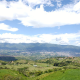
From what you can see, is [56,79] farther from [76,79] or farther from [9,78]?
[9,78]

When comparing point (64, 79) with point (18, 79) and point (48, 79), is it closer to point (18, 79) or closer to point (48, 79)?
point (48, 79)

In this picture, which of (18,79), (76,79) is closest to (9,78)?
(18,79)

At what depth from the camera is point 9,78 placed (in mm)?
54031

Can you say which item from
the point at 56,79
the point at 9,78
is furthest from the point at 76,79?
the point at 9,78

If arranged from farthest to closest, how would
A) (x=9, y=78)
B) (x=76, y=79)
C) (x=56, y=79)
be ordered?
(x=9, y=78), (x=56, y=79), (x=76, y=79)

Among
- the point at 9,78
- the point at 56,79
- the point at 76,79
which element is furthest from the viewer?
the point at 9,78

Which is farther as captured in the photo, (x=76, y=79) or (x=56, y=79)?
(x=56, y=79)

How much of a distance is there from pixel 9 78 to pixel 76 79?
39.8m

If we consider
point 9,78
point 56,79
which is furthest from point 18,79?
point 56,79

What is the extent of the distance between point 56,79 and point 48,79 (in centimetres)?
505

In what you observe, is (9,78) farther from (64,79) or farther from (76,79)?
(76,79)

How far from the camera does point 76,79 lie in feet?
152

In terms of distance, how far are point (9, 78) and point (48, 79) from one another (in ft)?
80.3

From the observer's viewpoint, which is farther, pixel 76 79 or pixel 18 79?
pixel 18 79
